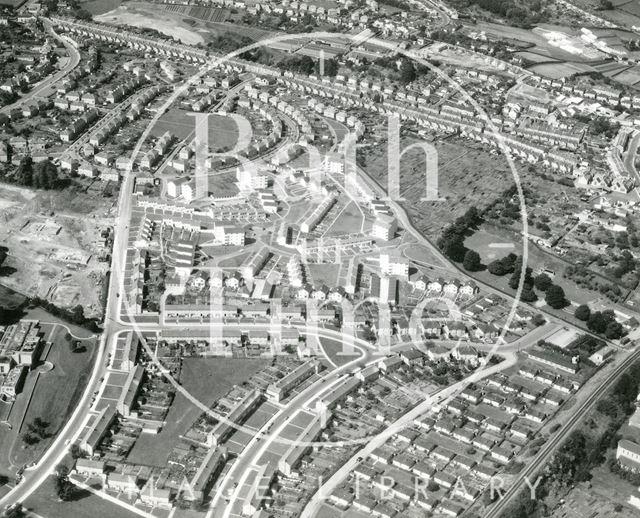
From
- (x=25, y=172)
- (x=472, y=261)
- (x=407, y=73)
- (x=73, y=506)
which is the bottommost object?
(x=73, y=506)

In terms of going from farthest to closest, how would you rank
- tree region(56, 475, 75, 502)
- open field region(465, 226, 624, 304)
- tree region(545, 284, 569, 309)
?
1. open field region(465, 226, 624, 304)
2. tree region(545, 284, 569, 309)
3. tree region(56, 475, 75, 502)

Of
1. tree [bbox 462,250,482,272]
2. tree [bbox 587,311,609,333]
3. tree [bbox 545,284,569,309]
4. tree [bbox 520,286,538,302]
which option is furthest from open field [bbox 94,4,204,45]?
tree [bbox 587,311,609,333]

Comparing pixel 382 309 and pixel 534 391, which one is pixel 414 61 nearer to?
pixel 382 309

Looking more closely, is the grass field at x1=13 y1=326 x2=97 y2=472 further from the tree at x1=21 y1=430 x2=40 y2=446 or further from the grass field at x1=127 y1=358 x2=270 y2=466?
the grass field at x1=127 y1=358 x2=270 y2=466

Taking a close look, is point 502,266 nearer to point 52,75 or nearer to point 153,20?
point 52,75

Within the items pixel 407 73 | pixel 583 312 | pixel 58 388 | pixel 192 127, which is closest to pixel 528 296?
pixel 583 312

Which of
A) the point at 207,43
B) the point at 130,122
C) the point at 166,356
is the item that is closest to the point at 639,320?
the point at 166,356
